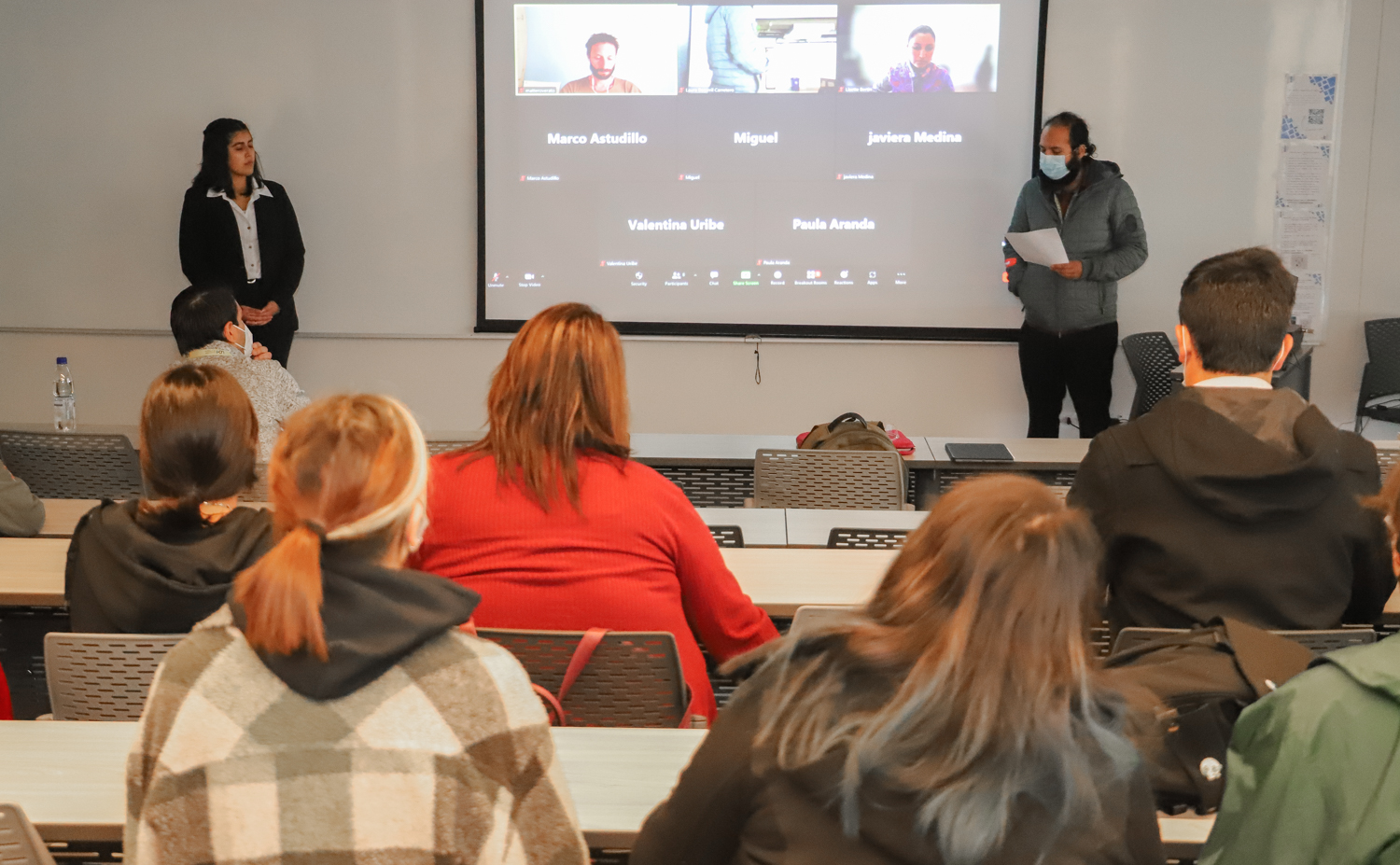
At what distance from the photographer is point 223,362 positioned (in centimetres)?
363

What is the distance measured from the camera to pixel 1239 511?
1984mm

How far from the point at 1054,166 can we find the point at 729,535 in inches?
122

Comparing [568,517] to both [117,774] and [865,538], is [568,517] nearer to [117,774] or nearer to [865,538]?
[117,774]

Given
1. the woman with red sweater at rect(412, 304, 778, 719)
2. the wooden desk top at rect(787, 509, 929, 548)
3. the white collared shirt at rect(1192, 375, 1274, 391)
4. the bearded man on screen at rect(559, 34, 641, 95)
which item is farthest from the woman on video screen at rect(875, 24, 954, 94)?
the woman with red sweater at rect(412, 304, 778, 719)

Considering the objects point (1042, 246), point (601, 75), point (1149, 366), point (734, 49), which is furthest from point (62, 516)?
point (1149, 366)

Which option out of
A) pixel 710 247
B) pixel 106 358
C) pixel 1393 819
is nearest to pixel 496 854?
pixel 1393 819

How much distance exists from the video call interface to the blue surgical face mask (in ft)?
1.41

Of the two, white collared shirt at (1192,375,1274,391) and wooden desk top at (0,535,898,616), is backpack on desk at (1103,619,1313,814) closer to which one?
white collared shirt at (1192,375,1274,391)

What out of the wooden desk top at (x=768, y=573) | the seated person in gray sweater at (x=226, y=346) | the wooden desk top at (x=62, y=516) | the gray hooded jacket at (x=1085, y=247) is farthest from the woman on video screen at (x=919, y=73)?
the wooden desk top at (x=62, y=516)

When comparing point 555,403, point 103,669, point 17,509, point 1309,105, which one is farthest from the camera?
point 1309,105

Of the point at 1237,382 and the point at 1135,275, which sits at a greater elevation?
the point at 1135,275

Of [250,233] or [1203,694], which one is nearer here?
[1203,694]

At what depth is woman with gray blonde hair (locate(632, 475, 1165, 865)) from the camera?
102 centimetres

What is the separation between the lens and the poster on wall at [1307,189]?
5719 millimetres
